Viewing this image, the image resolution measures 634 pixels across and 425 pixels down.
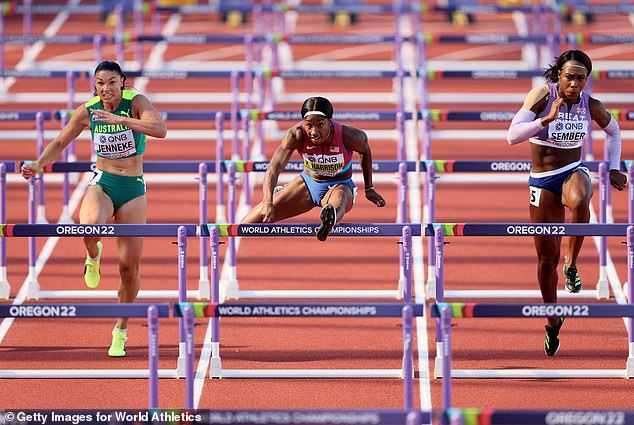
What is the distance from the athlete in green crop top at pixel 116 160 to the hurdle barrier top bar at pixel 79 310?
212 centimetres

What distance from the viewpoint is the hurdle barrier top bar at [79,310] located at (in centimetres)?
797

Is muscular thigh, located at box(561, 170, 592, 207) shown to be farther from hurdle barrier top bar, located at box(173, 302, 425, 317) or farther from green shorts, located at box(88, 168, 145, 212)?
green shorts, located at box(88, 168, 145, 212)

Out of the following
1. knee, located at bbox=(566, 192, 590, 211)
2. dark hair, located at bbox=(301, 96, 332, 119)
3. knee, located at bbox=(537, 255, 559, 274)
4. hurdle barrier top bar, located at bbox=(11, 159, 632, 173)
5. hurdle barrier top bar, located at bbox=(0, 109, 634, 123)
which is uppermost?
hurdle barrier top bar, located at bbox=(0, 109, 634, 123)

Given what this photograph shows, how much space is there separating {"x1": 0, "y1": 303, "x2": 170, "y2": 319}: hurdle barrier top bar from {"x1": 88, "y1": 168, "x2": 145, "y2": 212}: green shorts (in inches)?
95.2

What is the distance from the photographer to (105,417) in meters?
7.45

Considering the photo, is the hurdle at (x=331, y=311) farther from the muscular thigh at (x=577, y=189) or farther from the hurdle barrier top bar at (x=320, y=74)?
the hurdle barrier top bar at (x=320, y=74)

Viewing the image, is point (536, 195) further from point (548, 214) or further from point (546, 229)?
A: point (546, 229)

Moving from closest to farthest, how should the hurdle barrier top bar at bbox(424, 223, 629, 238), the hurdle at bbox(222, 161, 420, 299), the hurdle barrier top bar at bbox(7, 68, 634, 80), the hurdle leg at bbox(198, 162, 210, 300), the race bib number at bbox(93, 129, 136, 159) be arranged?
1. the hurdle barrier top bar at bbox(424, 223, 629, 238)
2. the race bib number at bbox(93, 129, 136, 159)
3. the hurdle leg at bbox(198, 162, 210, 300)
4. the hurdle at bbox(222, 161, 420, 299)
5. the hurdle barrier top bar at bbox(7, 68, 634, 80)

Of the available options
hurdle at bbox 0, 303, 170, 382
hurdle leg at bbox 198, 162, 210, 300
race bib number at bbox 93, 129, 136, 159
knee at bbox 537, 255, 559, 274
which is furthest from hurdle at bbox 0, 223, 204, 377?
knee at bbox 537, 255, 559, 274

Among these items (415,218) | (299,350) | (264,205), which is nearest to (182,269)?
(264,205)

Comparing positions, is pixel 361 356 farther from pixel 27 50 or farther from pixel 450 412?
pixel 27 50

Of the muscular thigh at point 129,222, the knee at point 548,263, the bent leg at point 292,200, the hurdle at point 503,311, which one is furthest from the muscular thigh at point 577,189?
the muscular thigh at point 129,222

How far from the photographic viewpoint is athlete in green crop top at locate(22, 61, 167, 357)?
1023 cm

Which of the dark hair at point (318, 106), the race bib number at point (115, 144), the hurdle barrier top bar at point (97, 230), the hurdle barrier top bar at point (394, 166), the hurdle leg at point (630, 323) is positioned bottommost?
the hurdle leg at point (630, 323)
